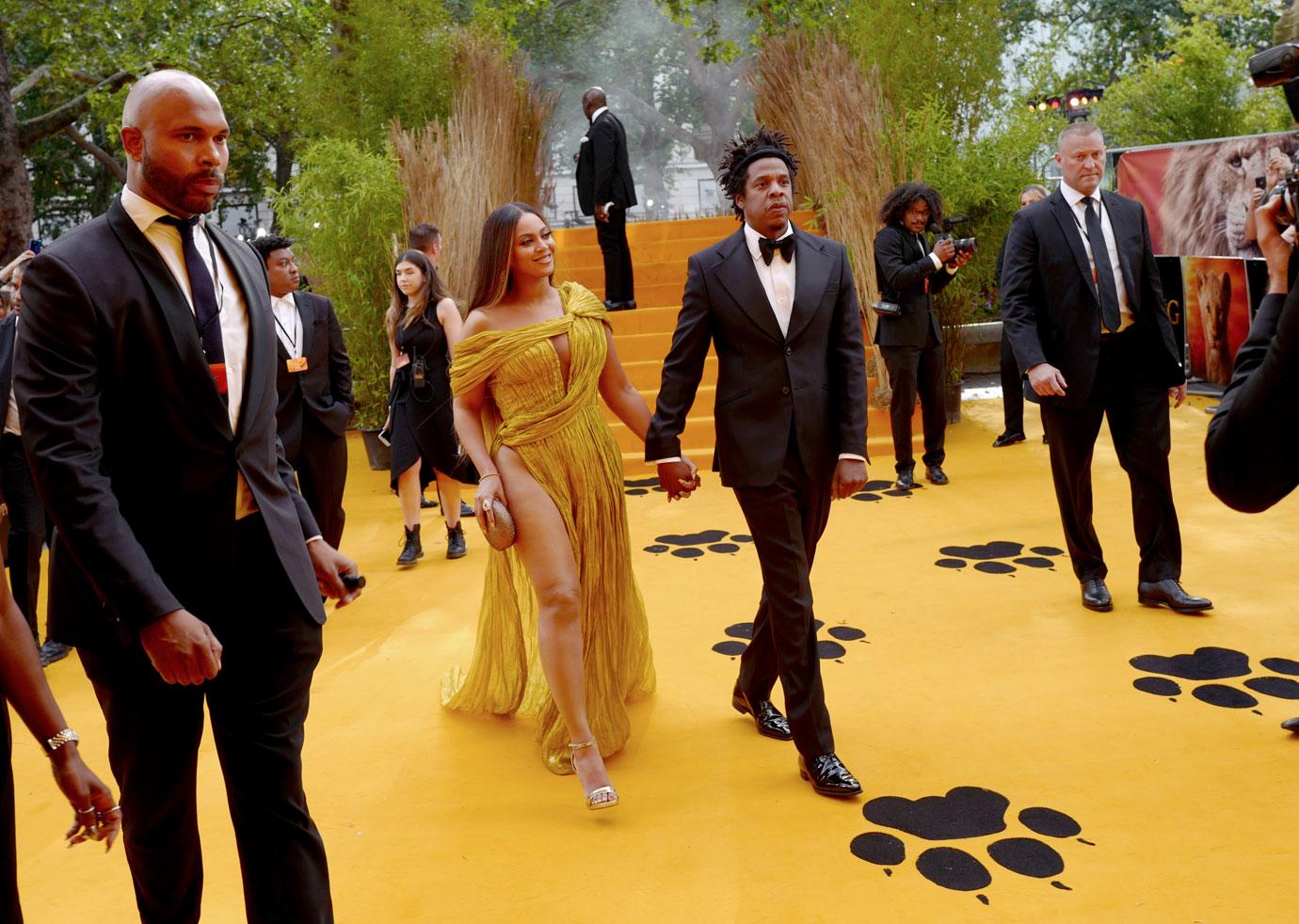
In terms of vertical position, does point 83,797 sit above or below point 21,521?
above

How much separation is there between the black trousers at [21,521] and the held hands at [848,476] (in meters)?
3.48

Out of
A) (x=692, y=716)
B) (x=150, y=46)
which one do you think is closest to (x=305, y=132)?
(x=150, y=46)

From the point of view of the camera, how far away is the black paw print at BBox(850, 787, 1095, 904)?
2.88 m

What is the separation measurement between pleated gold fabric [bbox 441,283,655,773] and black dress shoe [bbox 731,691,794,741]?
403 millimetres

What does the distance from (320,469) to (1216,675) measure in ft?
12.3

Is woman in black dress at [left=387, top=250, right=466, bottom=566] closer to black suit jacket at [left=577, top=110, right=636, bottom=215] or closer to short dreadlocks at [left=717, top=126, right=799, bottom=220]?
short dreadlocks at [left=717, top=126, right=799, bottom=220]

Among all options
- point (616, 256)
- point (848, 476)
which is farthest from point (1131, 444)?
point (616, 256)

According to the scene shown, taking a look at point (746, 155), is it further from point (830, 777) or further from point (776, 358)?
point (830, 777)

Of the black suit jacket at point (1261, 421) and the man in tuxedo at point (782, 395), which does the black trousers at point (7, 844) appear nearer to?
the black suit jacket at point (1261, 421)

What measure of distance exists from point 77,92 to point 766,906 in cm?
2167

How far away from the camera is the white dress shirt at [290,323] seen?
5.27m

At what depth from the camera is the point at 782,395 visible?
3.46 m

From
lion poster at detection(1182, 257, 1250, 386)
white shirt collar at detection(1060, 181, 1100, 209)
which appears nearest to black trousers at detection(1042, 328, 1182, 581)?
white shirt collar at detection(1060, 181, 1100, 209)

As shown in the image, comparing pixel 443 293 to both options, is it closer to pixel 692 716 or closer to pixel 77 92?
pixel 692 716
